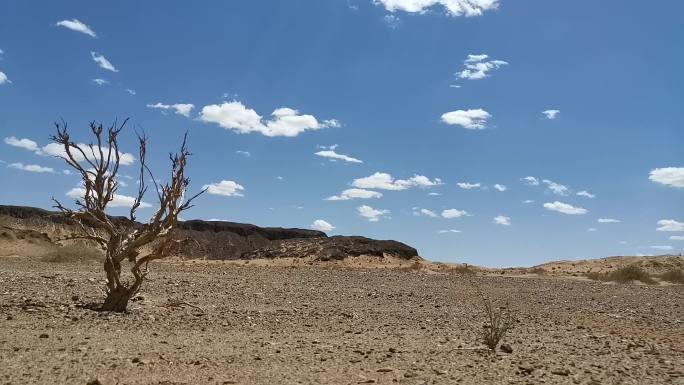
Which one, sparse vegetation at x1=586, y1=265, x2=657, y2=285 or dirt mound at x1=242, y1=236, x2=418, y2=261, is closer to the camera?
sparse vegetation at x1=586, y1=265, x2=657, y2=285

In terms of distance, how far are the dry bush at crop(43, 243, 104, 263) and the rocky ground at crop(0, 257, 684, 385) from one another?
1362 cm

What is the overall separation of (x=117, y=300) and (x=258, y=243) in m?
61.4

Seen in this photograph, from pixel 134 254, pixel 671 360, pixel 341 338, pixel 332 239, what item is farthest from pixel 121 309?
pixel 332 239

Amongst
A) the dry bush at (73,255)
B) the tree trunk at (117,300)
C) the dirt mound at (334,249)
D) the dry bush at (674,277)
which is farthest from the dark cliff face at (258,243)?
the dry bush at (674,277)

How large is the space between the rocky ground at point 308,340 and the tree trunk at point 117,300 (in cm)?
35

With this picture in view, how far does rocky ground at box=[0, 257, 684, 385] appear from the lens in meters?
7.15

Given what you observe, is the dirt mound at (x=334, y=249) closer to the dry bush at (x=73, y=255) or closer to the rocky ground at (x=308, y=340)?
the dry bush at (x=73, y=255)

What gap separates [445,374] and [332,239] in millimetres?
45855

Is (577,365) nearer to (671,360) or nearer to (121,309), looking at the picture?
(671,360)

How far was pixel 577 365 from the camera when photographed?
26.5ft

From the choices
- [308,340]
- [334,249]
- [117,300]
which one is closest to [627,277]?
[334,249]

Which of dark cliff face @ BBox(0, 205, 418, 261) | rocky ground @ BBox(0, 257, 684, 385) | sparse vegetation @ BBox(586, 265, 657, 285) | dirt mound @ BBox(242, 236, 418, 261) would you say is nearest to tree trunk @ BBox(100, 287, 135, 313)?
rocky ground @ BBox(0, 257, 684, 385)

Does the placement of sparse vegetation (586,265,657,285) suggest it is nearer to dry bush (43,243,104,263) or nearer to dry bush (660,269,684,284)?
dry bush (660,269,684,284)

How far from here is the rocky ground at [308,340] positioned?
715 cm
